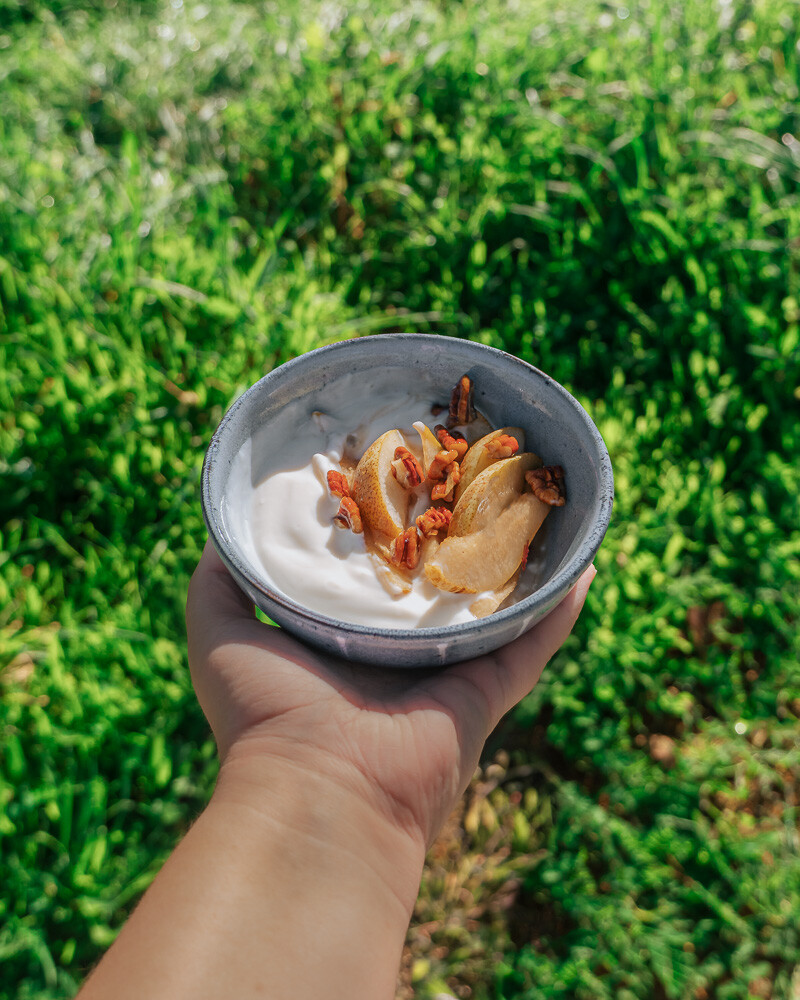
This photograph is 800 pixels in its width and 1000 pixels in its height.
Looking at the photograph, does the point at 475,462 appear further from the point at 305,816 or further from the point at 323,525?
the point at 305,816

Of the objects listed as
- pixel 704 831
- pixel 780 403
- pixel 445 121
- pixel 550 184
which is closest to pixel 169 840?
pixel 704 831

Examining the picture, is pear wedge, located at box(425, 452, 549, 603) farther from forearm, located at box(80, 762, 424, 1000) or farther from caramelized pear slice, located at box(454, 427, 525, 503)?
forearm, located at box(80, 762, 424, 1000)

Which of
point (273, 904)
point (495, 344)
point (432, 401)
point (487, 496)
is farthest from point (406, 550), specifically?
point (495, 344)

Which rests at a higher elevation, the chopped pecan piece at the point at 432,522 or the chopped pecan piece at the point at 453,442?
the chopped pecan piece at the point at 453,442

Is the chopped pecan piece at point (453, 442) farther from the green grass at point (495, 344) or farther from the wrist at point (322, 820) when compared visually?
the green grass at point (495, 344)

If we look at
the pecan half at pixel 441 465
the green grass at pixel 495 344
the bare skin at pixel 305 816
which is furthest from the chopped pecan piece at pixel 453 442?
the green grass at pixel 495 344

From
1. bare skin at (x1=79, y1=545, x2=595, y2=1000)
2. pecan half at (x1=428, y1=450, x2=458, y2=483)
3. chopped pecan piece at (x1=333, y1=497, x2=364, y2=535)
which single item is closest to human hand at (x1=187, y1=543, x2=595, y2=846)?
bare skin at (x1=79, y1=545, x2=595, y2=1000)
